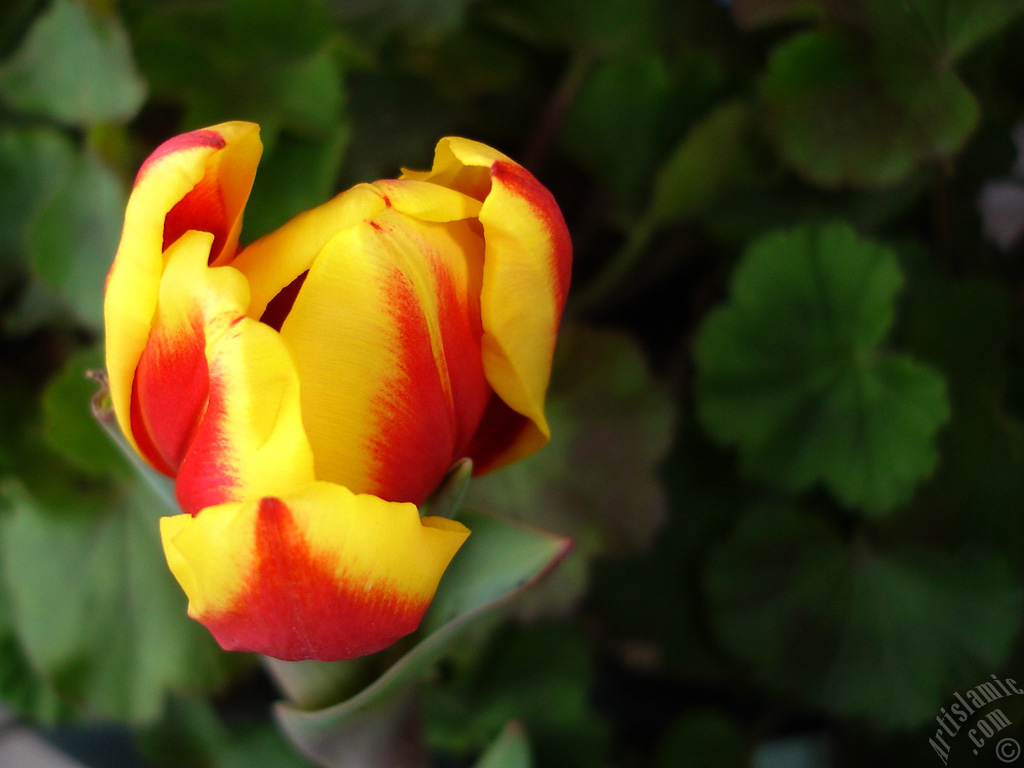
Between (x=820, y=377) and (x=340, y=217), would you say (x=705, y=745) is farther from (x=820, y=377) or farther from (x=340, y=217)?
(x=340, y=217)

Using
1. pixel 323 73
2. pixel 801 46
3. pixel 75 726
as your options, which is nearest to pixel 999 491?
pixel 801 46

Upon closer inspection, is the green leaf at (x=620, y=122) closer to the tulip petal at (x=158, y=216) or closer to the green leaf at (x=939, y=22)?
the green leaf at (x=939, y=22)

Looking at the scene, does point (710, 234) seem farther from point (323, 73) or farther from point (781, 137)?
point (323, 73)

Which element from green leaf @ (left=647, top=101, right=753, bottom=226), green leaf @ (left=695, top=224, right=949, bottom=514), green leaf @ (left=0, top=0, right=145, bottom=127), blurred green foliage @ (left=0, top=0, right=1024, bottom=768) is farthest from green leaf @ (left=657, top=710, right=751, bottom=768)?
green leaf @ (left=0, top=0, right=145, bottom=127)

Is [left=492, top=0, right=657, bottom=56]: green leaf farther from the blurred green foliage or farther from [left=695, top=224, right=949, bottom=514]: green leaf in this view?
[left=695, top=224, right=949, bottom=514]: green leaf

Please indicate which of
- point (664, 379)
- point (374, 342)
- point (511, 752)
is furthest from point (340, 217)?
point (664, 379)

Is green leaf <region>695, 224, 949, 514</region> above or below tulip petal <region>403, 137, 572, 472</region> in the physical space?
below

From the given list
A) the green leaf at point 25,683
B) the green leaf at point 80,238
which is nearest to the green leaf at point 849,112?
the green leaf at point 80,238
